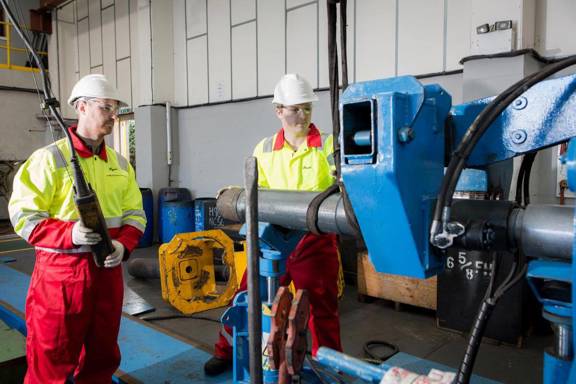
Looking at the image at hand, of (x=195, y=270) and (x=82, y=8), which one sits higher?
(x=82, y=8)

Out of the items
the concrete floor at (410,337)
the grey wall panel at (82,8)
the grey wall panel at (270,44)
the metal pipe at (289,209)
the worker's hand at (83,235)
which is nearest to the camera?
the metal pipe at (289,209)

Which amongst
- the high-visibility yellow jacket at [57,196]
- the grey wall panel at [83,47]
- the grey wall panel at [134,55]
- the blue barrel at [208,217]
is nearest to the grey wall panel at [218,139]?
the blue barrel at [208,217]

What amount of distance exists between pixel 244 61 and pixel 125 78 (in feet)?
10.0

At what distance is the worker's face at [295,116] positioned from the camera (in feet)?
7.91

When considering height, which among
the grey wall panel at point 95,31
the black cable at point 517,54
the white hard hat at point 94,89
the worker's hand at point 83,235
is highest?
the grey wall panel at point 95,31

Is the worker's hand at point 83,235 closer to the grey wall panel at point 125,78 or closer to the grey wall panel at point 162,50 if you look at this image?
the grey wall panel at point 162,50

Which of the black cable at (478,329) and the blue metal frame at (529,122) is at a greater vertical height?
the blue metal frame at (529,122)

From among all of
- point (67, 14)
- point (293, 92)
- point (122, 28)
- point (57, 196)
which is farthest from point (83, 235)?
point (67, 14)

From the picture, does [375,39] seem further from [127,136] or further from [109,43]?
[109,43]

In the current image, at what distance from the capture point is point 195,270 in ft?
13.2

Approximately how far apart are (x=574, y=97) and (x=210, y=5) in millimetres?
6680

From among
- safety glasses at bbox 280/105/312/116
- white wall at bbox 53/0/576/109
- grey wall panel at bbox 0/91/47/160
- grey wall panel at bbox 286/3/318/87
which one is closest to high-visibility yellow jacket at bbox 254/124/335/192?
safety glasses at bbox 280/105/312/116

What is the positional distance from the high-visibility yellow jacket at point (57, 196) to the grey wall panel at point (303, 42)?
143 inches

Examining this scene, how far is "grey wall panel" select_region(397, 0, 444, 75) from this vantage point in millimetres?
4285
